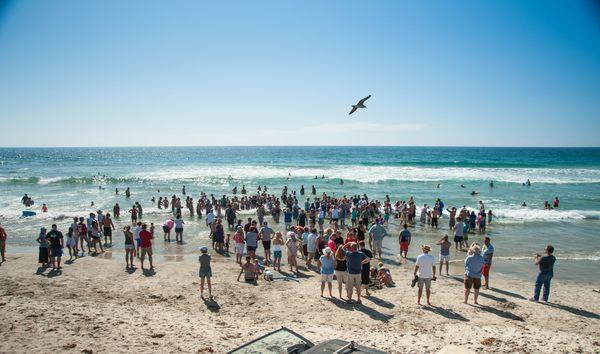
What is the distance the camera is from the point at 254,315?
812cm

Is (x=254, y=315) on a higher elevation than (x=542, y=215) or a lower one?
lower

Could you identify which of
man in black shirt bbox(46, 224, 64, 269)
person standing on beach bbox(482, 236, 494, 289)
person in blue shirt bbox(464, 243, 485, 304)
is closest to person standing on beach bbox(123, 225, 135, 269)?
man in black shirt bbox(46, 224, 64, 269)

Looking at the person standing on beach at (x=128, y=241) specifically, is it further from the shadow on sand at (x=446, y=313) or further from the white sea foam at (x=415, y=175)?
the white sea foam at (x=415, y=175)

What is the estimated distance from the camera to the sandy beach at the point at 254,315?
22.3ft

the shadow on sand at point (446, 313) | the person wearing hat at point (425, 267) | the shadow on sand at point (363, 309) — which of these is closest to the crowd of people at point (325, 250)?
the person wearing hat at point (425, 267)

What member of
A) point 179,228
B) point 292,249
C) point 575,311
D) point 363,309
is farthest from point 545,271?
point 179,228

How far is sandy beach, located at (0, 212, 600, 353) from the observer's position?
679cm

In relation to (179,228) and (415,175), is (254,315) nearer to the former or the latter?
(179,228)

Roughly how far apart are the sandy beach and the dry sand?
23 millimetres

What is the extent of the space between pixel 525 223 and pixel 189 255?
18.8 m

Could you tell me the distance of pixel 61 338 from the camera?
22.4ft

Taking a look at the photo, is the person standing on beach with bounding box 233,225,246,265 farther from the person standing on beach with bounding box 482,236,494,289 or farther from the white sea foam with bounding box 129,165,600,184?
the white sea foam with bounding box 129,165,600,184

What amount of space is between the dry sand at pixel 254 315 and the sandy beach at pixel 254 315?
0.07 ft

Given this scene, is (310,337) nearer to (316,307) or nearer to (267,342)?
(316,307)
